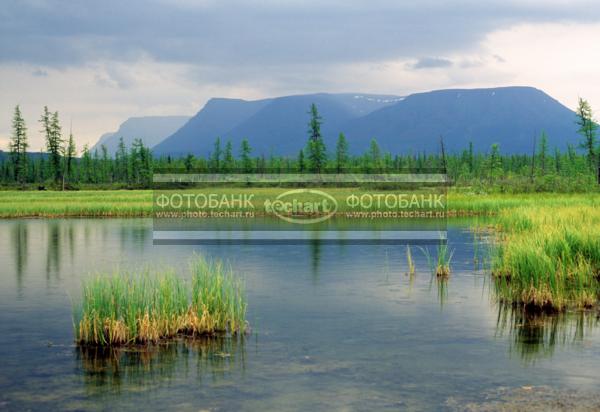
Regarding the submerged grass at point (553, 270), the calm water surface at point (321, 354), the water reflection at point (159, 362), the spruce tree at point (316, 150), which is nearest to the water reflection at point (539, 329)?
the calm water surface at point (321, 354)

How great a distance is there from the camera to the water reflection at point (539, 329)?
14.0 m

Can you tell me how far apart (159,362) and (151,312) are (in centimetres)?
210

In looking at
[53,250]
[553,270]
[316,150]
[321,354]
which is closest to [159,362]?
[321,354]

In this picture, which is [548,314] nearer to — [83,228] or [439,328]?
[439,328]

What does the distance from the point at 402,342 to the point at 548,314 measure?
191 inches

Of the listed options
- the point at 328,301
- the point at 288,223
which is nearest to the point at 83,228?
the point at 288,223

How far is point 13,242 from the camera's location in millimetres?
35812

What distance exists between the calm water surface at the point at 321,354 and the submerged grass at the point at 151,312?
0.55 m

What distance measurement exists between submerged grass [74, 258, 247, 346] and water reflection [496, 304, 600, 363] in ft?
21.3

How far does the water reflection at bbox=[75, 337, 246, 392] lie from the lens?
12.0 meters

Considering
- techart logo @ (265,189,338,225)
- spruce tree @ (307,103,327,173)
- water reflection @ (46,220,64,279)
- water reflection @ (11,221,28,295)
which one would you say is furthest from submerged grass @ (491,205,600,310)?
spruce tree @ (307,103,327,173)

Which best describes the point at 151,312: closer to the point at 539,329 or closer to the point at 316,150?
the point at 539,329

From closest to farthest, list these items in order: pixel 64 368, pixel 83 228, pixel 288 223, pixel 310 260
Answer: pixel 64 368, pixel 310 260, pixel 83 228, pixel 288 223

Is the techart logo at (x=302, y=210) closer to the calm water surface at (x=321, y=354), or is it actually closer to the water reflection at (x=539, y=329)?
the calm water surface at (x=321, y=354)
